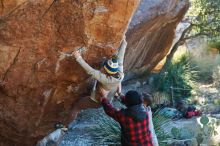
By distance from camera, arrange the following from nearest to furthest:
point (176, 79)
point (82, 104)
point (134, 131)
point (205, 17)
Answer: point (134, 131)
point (82, 104)
point (176, 79)
point (205, 17)

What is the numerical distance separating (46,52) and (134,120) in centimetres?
191

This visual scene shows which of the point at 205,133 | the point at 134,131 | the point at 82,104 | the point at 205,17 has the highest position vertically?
the point at 205,17

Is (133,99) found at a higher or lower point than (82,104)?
lower

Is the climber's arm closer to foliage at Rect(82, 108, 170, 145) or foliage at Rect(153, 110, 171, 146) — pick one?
foliage at Rect(82, 108, 170, 145)

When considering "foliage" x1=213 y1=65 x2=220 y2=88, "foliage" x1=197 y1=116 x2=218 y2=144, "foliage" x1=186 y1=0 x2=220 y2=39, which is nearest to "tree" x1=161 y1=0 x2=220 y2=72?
"foliage" x1=186 y1=0 x2=220 y2=39

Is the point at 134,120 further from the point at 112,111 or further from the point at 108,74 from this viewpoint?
the point at 108,74

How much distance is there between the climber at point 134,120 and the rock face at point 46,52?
1341 millimetres

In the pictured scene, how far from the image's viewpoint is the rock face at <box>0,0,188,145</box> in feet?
24.8

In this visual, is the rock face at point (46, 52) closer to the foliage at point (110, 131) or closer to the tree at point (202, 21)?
the foliage at point (110, 131)

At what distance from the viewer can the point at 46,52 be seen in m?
7.92

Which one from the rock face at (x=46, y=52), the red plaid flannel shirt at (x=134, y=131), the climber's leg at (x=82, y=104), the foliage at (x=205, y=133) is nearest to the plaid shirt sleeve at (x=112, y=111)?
the red plaid flannel shirt at (x=134, y=131)

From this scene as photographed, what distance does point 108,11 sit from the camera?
7816 millimetres

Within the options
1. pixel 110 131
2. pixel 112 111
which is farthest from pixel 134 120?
pixel 110 131

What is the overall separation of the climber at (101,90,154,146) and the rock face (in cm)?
134
